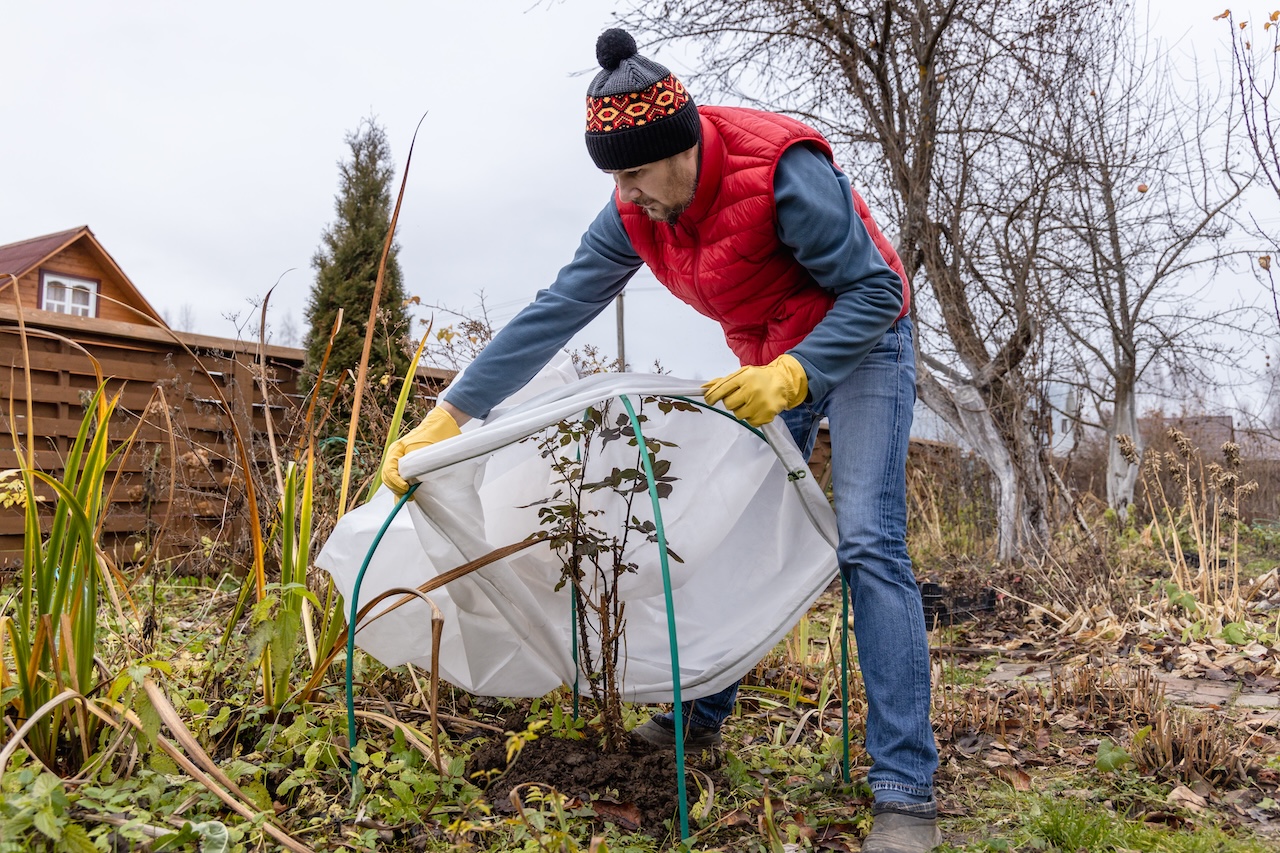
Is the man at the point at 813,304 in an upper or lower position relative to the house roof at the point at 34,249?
lower

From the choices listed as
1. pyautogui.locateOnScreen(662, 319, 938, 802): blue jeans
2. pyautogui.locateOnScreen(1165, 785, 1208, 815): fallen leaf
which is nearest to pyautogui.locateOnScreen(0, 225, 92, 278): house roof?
pyautogui.locateOnScreen(662, 319, 938, 802): blue jeans

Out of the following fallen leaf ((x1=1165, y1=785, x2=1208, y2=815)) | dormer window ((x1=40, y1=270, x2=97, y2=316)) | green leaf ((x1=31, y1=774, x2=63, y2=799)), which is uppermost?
dormer window ((x1=40, y1=270, x2=97, y2=316))

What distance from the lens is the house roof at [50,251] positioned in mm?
12656

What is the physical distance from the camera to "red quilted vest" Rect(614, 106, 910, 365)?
1673 mm

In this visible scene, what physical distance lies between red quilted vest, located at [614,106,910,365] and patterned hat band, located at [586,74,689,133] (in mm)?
125

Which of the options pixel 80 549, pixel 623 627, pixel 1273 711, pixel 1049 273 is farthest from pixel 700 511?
pixel 1049 273

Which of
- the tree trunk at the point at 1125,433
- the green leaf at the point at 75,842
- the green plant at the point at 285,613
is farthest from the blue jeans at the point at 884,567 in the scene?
the tree trunk at the point at 1125,433

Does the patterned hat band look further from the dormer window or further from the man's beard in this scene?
the dormer window

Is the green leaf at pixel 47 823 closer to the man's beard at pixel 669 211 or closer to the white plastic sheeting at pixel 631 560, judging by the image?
the white plastic sheeting at pixel 631 560

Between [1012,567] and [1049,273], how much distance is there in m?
2.93

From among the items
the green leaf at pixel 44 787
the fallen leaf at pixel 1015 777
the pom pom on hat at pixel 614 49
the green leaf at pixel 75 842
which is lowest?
the fallen leaf at pixel 1015 777

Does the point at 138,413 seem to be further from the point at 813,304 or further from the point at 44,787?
the point at 813,304

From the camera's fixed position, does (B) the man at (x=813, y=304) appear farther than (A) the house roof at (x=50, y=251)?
No

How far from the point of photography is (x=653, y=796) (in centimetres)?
162
